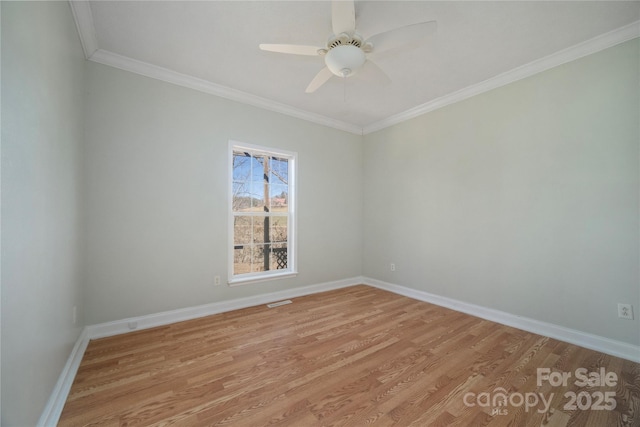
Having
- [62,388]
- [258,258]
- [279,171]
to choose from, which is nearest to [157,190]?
[258,258]

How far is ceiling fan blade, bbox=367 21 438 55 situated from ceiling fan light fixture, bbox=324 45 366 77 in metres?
0.13

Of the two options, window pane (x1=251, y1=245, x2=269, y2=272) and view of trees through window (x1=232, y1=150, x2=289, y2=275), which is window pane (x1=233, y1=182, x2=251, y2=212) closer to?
view of trees through window (x1=232, y1=150, x2=289, y2=275)

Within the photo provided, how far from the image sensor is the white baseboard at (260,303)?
158 centimetres

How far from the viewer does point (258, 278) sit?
332cm

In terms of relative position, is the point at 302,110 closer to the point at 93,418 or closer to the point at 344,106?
the point at 344,106

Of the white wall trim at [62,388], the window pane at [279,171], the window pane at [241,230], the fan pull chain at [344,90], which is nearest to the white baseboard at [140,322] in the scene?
the white wall trim at [62,388]

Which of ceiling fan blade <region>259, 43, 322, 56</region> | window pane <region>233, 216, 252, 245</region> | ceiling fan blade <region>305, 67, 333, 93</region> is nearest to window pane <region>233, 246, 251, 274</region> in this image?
window pane <region>233, 216, 252, 245</region>

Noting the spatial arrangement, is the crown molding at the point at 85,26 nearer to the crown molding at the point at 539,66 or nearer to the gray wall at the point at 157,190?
the gray wall at the point at 157,190

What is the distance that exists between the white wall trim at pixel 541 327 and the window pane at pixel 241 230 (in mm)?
2496

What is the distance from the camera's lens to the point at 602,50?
2.21m

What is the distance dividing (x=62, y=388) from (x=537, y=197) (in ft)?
13.8

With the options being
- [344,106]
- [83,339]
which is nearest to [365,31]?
[344,106]

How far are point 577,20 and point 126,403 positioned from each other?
430 cm

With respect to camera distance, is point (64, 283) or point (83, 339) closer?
point (64, 283)
